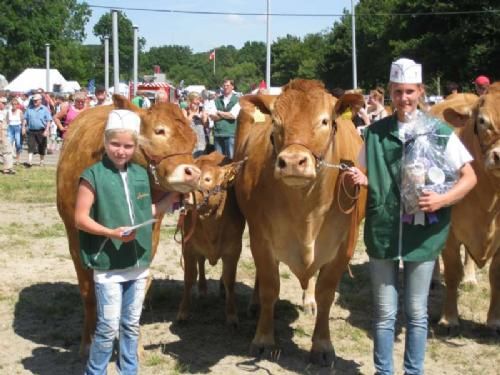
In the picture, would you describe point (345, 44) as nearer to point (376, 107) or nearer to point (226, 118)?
point (376, 107)

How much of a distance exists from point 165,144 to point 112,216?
70cm

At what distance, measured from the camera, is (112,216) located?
3824mm

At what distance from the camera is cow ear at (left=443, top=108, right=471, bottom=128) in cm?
537

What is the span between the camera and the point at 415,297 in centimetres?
402

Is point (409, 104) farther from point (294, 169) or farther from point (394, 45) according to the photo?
point (394, 45)

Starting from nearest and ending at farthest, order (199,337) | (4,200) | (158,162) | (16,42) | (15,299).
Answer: (158,162), (199,337), (15,299), (4,200), (16,42)

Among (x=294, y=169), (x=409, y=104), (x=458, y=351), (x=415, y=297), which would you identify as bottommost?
(x=458, y=351)

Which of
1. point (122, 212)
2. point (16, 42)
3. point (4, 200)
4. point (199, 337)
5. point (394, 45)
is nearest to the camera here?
point (122, 212)

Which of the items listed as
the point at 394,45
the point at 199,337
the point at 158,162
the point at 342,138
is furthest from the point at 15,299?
the point at 394,45

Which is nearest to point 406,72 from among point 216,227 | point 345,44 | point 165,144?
point 165,144

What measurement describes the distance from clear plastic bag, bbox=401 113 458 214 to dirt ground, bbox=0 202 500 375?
1714mm

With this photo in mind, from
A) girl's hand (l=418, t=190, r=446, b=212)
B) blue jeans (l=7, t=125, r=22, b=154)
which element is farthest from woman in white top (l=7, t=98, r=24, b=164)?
girl's hand (l=418, t=190, r=446, b=212)

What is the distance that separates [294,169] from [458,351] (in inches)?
95.7

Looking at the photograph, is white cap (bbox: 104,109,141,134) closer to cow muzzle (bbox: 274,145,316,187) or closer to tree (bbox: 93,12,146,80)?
cow muzzle (bbox: 274,145,316,187)
